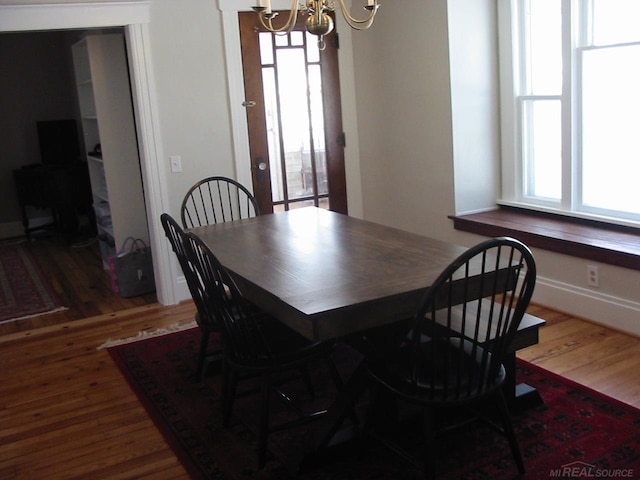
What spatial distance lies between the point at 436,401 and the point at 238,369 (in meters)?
0.80

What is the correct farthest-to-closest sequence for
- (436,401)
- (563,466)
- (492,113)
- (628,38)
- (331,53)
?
(331,53) < (492,113) < (628,38) < (563,466) < (436,401)

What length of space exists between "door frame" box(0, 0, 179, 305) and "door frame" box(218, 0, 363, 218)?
1.76 ft

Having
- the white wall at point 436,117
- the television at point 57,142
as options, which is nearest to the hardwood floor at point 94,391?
the white wall at point 436,117

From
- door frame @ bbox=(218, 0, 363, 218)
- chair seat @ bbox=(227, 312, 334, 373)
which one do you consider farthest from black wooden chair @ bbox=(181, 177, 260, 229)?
chair seat @ bbox=(227, 312, 334, 373)

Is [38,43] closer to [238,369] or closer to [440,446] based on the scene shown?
[238,369]

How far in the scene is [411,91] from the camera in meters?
4.88

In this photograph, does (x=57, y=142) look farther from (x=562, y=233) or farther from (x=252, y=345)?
(x=252, y=345)

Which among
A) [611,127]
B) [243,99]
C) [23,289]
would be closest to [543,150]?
[611,127]

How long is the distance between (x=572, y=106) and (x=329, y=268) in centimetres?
226

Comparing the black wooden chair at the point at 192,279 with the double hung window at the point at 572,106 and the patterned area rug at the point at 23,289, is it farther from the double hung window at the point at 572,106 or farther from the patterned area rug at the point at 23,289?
the double hung window at the point at 572,106

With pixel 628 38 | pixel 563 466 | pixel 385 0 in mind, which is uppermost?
pixel 385 0

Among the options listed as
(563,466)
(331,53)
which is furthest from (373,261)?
(331,53)

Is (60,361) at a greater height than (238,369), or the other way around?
(238,369)

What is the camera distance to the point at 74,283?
18.5 feet
